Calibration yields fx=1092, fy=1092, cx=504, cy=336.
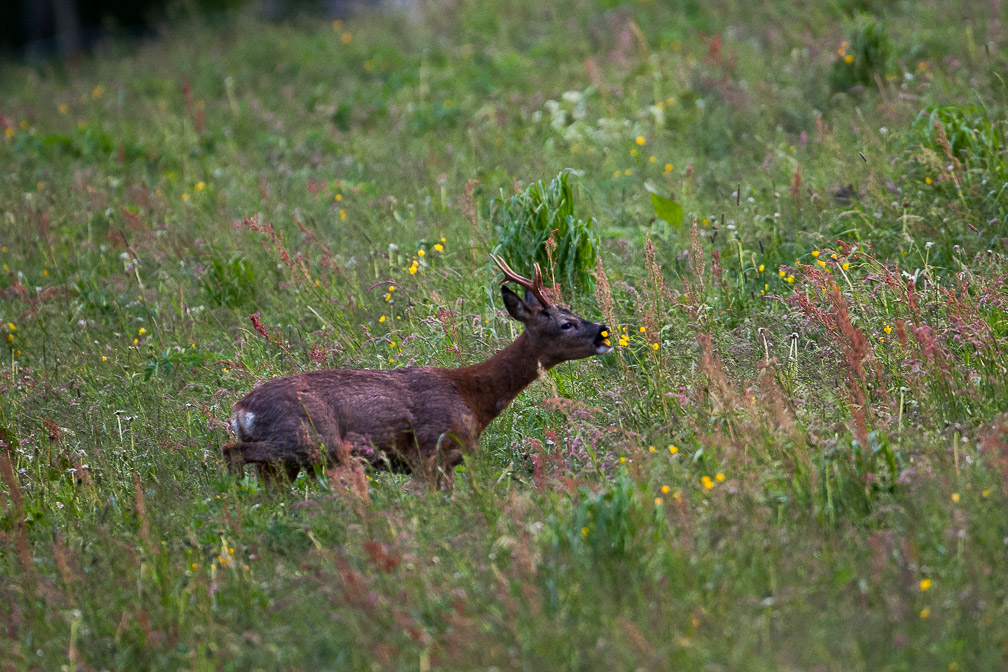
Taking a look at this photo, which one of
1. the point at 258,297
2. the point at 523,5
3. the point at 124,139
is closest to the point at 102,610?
the point at 258,297

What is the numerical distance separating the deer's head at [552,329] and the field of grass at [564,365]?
178mm

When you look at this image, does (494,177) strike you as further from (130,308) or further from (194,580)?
(194,580)

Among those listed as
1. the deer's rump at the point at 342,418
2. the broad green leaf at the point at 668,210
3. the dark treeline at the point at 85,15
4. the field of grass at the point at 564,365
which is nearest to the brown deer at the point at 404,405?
the deer's rump at the point at 342,418

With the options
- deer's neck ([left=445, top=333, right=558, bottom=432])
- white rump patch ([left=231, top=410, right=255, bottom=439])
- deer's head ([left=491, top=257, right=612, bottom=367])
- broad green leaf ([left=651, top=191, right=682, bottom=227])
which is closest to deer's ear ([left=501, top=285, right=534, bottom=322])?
deer's head ([left=491, top=257, right=612, bottom=367])

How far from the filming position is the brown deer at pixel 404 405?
5.79 metres

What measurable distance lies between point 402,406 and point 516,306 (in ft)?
2.96

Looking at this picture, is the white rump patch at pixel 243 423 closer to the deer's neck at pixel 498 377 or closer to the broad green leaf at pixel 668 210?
the deer's neck at pixel 498 377

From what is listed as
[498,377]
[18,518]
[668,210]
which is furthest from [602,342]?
[18,518]

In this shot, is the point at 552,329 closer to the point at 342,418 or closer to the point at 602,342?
the point at 602,342

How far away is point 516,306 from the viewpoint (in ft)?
20.7

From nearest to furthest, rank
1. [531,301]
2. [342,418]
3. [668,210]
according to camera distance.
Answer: [342,418]
[531,301]
[668,210]

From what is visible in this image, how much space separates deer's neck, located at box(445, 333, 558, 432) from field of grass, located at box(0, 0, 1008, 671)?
16cm

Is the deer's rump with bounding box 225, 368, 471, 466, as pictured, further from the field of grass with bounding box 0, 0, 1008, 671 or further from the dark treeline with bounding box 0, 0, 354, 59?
the dark treeline with bounding box 0, 0, 354, 59

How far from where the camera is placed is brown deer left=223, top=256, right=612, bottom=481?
5.79 metres
